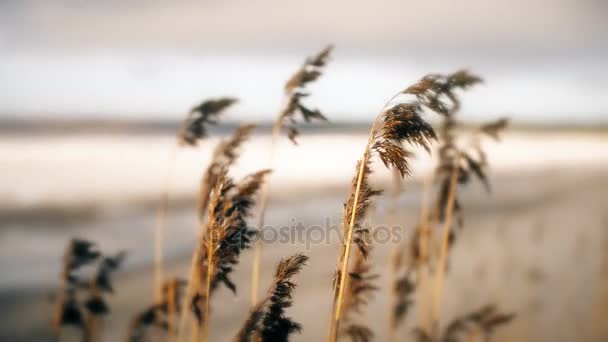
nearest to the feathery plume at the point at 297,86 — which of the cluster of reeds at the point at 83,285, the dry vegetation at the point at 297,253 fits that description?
the dry vegetation at the point at 297,253

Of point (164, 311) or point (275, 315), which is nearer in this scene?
point (275, 315)

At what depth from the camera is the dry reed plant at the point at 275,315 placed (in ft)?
8.64

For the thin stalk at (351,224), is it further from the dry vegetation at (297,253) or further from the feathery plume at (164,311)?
the feathery plume at (164,311)

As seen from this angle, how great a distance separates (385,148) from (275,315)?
1043 mm

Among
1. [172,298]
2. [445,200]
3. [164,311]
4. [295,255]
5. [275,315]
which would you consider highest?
[445,200]

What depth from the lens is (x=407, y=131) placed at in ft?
8.60

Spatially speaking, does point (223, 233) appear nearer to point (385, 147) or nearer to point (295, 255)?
point (295, 255)

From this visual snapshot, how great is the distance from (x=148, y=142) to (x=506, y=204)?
26036mm

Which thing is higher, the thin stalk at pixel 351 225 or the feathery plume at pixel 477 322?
the thin stalk at pixel 351 225

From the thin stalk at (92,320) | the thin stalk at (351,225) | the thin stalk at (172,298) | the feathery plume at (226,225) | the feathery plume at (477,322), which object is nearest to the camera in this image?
the thin stalk at (351,225)

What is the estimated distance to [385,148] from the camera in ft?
8.67

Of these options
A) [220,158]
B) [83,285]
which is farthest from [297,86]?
[83,285]

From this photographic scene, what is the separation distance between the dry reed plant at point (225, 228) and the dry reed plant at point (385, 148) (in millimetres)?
623

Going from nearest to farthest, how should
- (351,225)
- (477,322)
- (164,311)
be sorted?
(351,225), (164,311), (477,322)
